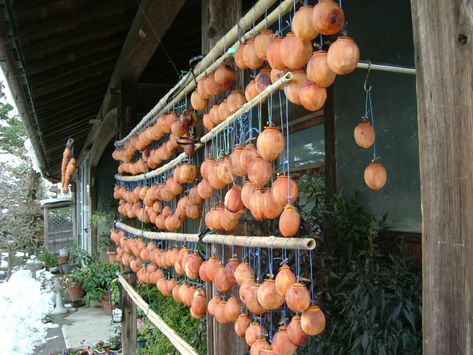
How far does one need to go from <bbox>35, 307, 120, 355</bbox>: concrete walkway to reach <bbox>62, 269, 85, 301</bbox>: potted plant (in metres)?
0.40

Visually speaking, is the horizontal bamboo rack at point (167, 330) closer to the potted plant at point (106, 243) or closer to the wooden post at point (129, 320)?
the wooden post at point (129, 320)

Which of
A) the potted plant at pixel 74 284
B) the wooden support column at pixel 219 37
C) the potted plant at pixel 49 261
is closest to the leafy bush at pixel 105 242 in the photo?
the potted plant at pixel 74 284

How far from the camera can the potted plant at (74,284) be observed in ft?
29.1

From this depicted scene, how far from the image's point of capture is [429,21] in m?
0.95

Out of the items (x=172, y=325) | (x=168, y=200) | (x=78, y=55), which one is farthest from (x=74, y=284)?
(x=168, y=200)

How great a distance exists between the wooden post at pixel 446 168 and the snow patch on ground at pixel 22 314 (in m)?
6.91

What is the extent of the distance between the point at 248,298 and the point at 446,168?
938 mm

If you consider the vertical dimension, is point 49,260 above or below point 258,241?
below

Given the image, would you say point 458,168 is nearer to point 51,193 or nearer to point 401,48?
point 401,48

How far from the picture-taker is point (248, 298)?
164cm

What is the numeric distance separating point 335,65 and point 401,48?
2.02 m

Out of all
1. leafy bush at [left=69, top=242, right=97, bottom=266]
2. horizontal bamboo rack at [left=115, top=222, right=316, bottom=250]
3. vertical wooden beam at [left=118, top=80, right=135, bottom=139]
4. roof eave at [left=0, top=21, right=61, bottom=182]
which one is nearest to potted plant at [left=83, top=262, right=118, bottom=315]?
leafy bush at [left=69, top=242, right=97, bottom=266]

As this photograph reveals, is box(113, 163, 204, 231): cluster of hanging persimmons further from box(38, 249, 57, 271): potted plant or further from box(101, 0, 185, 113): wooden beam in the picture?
box(38, 249, 57, 271): potted plant

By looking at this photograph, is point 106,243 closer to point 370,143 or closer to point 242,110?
point 242,110
